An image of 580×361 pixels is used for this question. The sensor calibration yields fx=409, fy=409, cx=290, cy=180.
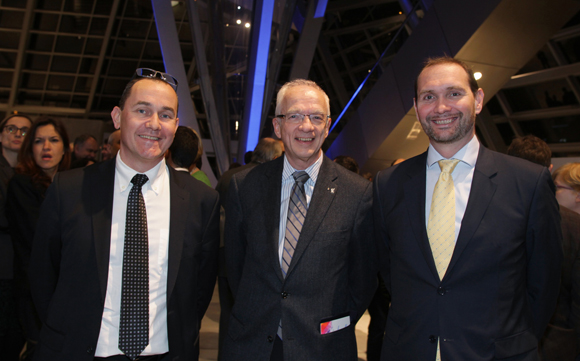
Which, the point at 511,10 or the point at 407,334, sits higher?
the point at 511,10

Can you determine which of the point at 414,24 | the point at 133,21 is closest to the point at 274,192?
the point at 414,24

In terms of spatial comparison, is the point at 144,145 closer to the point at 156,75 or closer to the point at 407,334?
the point at 156,75

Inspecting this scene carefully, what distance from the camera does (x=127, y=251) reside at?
6.20 ft

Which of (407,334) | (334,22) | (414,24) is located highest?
(334,22)

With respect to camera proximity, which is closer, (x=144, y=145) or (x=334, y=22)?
(x=144, y=145)

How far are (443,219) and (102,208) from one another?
5.30 ft

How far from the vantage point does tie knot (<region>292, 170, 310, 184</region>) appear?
222cm


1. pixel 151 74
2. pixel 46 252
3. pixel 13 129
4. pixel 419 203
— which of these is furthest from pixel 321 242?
pixel 13 129

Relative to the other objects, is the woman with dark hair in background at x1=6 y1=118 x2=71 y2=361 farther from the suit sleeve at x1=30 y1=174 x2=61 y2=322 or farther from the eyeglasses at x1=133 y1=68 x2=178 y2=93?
the eyeglasses at x1=133 y1=68 x2=178 y2=93

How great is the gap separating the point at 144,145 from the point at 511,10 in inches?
249

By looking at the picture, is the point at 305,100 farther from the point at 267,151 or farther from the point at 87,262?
the point at 267,151

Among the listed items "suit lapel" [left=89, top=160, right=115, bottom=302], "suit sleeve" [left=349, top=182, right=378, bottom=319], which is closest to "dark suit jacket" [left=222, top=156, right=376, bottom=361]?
"suit sleeve" [left=349, top=182, right=378, bottom=319]

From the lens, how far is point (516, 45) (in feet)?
23.2

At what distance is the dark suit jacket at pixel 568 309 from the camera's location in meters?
2.56
